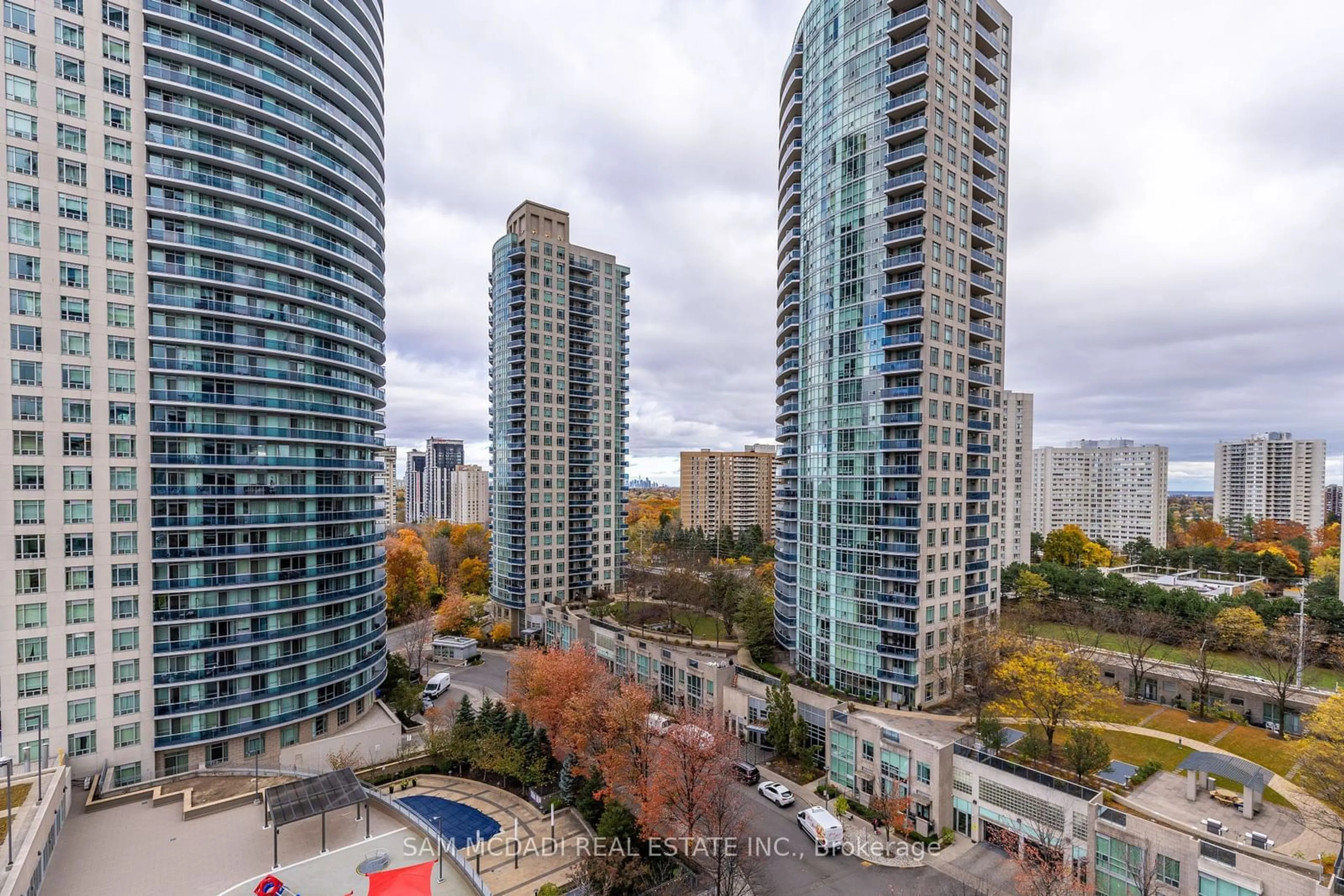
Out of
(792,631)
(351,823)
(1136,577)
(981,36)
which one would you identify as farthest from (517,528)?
(1136,577)

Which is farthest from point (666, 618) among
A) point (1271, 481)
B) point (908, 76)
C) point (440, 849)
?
point (1271, 481)

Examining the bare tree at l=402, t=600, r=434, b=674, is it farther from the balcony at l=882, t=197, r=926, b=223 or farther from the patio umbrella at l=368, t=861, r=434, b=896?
the balcony at l=882, t=197, r=926, b=223

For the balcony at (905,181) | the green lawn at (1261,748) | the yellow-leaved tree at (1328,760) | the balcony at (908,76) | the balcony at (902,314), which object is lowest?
the green lawn at (1261,748)

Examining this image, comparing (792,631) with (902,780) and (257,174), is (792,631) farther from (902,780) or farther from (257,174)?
(257,174)

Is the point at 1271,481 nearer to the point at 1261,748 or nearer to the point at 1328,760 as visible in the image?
the point at 1261,748

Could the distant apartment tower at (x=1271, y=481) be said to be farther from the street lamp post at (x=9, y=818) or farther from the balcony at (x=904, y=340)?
the street lamp post at (x=9, y=818)

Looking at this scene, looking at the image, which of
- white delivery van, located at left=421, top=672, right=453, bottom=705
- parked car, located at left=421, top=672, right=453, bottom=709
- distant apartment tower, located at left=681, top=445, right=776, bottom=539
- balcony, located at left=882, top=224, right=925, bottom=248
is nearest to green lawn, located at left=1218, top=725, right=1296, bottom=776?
balcony, located at left=882, top=224, right=925, bottom=248

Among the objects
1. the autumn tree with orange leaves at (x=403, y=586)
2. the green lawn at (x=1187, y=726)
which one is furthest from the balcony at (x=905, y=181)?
the autumn tree with orange leaves at (x=403, y=586)
